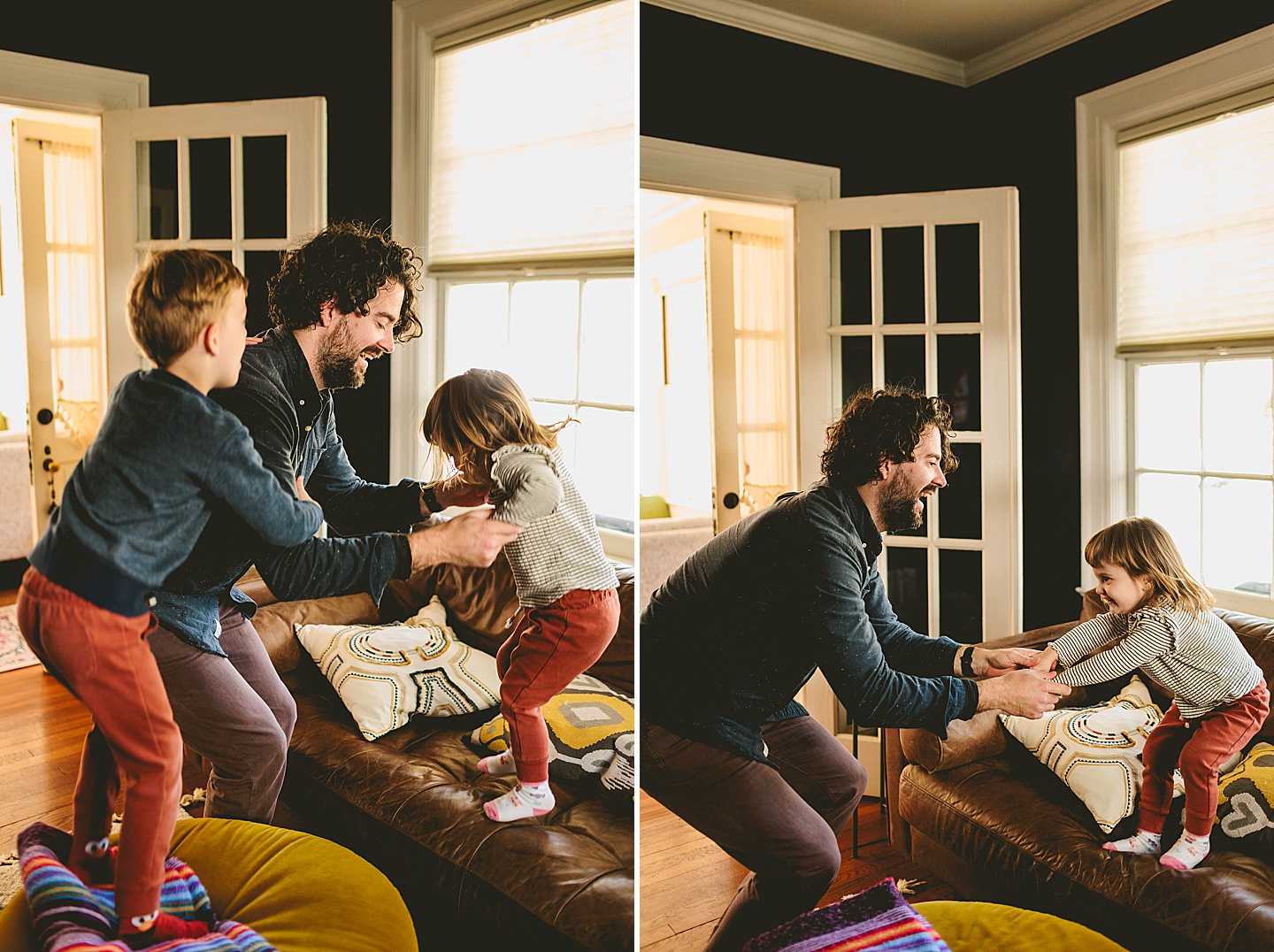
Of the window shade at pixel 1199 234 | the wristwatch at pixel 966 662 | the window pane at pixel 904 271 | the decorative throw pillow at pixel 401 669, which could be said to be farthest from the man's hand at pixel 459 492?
the window shade at pixel 1199 234

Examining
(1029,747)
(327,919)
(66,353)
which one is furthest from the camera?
(1029,747)

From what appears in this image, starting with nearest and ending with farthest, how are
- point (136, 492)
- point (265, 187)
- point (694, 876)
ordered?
point (136, 492)
point (265, 187)
point (694, 876)

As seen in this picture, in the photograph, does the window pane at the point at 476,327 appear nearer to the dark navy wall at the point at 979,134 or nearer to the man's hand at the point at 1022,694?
the dark navy wall at the point at 979,134

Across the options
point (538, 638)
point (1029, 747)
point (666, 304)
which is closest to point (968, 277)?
point (666, 304)

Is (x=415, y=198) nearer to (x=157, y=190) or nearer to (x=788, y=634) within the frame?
(x=157, y=190)

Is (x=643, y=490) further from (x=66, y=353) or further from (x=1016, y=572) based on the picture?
(x=66, y=353)

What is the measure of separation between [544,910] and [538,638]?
1.26 ft

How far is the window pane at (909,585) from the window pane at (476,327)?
0.62 m

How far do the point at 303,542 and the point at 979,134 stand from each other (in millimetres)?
1093

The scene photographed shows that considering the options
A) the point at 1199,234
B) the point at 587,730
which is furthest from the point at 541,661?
the point at 1199,234

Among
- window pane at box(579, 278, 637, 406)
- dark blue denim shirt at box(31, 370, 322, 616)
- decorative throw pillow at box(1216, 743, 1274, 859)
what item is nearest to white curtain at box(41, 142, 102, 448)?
dark blue denim shirt at box(31, 370, 322, 616)

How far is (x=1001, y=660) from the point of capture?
4.20ft

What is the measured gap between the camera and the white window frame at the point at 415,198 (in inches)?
40.4

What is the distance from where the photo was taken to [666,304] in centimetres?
124
